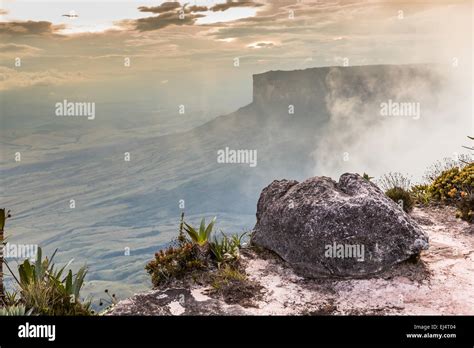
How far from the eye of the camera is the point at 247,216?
175 meters

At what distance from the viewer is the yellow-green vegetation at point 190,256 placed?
967 cm

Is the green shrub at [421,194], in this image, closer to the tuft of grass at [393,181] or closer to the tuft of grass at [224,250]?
the tuft of grass at [393,181]

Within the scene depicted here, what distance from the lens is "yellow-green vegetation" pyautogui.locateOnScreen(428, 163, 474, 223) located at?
12.9m

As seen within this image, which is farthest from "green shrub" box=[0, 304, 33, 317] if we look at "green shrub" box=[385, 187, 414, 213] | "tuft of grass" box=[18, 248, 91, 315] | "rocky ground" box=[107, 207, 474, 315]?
"green shrub" box=[385, 187, 414, 213]

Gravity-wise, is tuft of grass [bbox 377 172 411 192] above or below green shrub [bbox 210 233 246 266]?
above

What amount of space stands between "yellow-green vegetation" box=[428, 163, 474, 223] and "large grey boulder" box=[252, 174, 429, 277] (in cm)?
403

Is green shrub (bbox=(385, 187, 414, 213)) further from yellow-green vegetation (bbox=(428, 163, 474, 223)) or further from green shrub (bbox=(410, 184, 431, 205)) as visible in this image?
yellow-green vegetation (bbox=(428, 163, 474, 223))

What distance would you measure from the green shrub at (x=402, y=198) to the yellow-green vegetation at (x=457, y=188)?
1216 millimetres

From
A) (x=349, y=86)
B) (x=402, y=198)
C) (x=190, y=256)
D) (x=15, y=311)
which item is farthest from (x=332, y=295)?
(x=349, y=86)

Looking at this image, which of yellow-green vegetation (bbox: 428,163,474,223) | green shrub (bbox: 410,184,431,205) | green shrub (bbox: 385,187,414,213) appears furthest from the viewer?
green shrub (bbox: 410,184,431,205)

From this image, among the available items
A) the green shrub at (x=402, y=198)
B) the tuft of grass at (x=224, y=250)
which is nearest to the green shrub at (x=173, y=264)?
the tuft of grass at (x=224, y=250)

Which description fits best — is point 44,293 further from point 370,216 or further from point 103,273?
point 103,273
